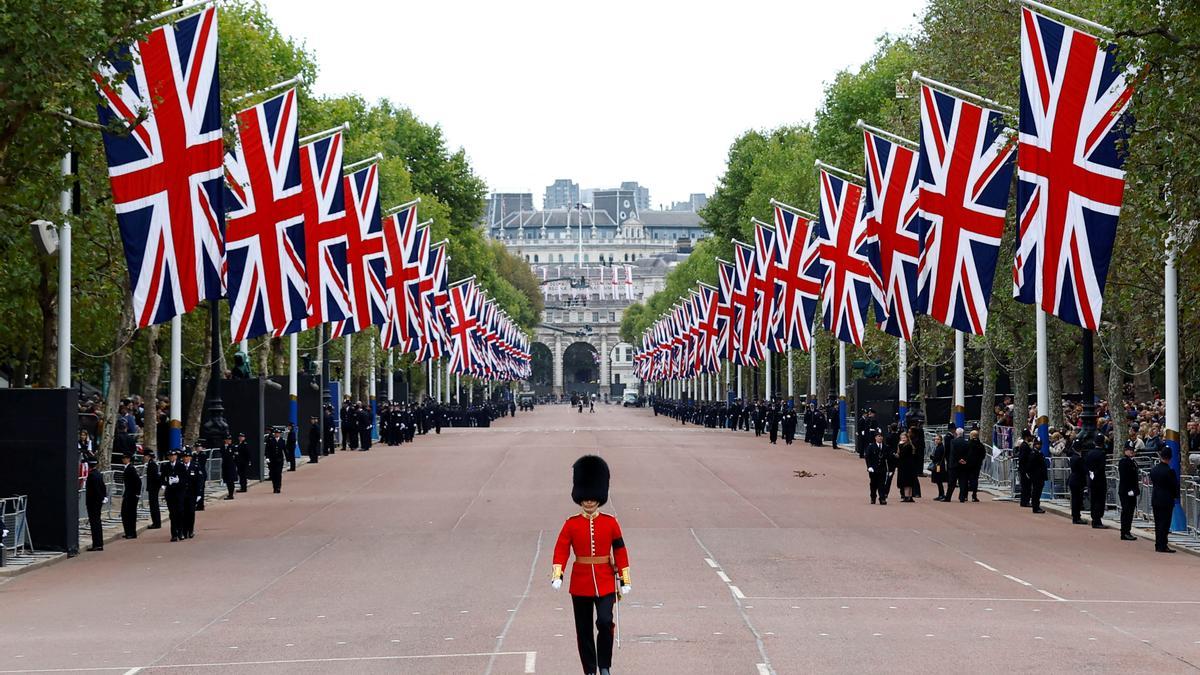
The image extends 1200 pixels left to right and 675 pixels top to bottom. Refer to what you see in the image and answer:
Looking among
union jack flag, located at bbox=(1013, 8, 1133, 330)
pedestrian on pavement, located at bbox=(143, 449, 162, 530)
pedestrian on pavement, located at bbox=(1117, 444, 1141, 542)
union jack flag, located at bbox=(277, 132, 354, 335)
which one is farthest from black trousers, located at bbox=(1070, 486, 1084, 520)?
union jack flag, located at bbox=(277, 132, 354, 335)

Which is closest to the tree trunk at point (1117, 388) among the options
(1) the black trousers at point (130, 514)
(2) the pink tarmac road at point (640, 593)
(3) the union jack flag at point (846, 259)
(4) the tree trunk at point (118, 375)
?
(2) the pink tarmac road at point (640, 593)

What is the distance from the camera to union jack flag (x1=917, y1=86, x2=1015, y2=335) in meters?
31.5

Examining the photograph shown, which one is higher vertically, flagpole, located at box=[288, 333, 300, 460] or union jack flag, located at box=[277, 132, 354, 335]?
union jack flag, located at box=[277, 132, 354, 335]

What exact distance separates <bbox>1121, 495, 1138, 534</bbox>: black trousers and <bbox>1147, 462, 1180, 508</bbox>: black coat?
166 centimetres

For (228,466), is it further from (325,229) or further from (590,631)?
(590,631)

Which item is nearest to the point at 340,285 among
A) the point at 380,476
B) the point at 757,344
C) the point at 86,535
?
the point at 380,476

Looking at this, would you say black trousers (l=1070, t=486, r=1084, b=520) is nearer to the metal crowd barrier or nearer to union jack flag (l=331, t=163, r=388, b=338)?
the metal crowd barrier

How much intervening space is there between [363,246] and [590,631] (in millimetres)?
34127

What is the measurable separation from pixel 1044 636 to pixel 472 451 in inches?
1743

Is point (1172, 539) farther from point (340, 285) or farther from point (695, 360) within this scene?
point (695, 360)

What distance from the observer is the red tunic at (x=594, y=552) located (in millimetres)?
13266

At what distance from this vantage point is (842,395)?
66.8m

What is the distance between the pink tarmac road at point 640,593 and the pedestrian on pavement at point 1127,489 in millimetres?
675

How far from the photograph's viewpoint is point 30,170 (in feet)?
79.3
